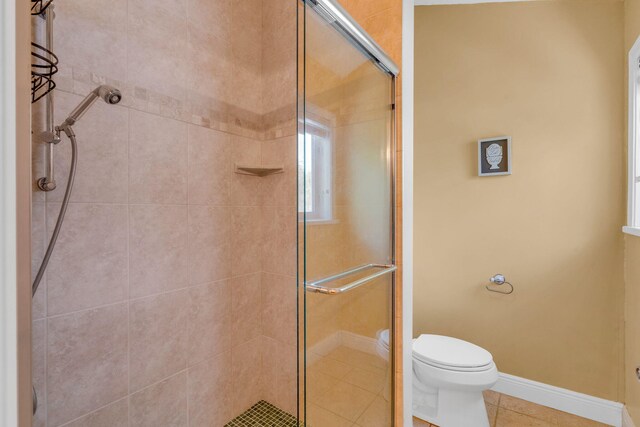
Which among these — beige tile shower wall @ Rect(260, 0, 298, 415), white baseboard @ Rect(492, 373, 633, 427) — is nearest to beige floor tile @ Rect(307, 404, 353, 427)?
beige tile shower wall @ Rect(260, 0, 298, 415)

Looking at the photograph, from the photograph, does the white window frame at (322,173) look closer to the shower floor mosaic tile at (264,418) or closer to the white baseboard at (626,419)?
the shower floor mosaic tile at (264,418)

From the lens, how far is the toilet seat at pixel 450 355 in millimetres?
1573

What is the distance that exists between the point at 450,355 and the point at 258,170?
1.44m

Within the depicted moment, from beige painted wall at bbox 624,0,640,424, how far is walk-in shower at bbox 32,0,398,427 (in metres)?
1.25

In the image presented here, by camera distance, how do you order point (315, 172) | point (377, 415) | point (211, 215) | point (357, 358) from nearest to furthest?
point (315, 172) < point (357, 358) < point (377, 415) < point (211, 215)

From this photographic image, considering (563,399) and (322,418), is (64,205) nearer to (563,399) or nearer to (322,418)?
(322,418)

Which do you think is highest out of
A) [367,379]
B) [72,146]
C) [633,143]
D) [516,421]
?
[633,143]

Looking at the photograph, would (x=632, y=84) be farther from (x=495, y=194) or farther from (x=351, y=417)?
(x=351, y=417)

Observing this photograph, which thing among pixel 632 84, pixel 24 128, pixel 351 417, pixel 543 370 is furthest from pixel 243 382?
pixel 632 84

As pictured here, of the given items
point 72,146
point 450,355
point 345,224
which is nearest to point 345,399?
point 345,224

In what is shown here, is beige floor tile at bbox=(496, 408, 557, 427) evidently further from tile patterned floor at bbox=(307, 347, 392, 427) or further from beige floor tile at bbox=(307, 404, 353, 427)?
beige floor tile at bbox=(307, 404, 353, 427)

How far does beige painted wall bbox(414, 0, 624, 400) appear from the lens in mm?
1744

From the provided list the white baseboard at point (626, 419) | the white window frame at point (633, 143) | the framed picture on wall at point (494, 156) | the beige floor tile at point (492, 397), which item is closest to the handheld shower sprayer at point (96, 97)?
the framed picture on wall at point (494, 156)

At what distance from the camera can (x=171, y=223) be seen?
1.34 meters
